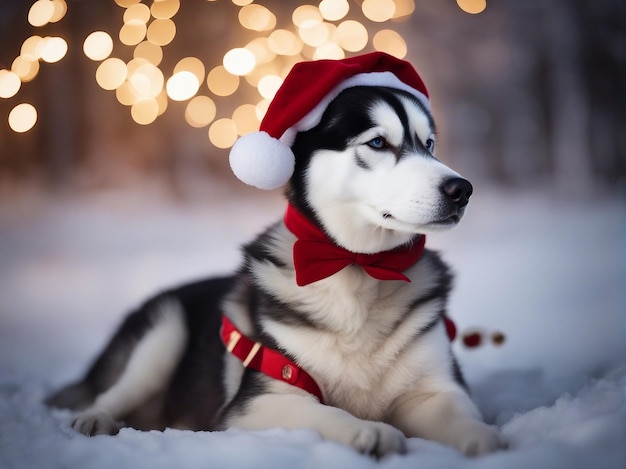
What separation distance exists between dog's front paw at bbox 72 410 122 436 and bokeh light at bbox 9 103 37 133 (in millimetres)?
2757

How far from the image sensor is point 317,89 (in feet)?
6.21

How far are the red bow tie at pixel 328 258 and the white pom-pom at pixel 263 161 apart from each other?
0.49 ft

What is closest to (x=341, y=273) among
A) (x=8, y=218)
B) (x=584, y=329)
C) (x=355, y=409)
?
(x=355, y=409)

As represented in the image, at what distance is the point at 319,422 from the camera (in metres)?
1.61

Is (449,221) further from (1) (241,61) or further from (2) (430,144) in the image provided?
(1) (241,61)

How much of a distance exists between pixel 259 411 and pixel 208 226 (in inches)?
145

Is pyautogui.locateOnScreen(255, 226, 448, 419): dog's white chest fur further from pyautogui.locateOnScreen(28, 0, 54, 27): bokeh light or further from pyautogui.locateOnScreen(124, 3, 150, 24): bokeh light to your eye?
pyautogui.locateOnScreen(124, 3, 150, 24): bokeh light

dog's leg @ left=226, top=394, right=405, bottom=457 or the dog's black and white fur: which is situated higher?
the dog's black and white fur

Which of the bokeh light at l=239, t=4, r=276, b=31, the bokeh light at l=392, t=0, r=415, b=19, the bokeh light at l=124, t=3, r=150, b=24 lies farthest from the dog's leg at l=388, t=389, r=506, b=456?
the bokeh light at l=392, t=0, r=415, b=19

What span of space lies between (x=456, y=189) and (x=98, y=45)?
12.5ft

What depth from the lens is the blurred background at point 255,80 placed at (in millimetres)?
4754

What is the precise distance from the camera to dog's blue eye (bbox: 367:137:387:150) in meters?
1.87

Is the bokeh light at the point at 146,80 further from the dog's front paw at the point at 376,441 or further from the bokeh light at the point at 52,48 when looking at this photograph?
the dog's front paw at the point at 376,441

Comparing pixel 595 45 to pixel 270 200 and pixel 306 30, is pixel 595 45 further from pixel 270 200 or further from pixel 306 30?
pixel 270 200
